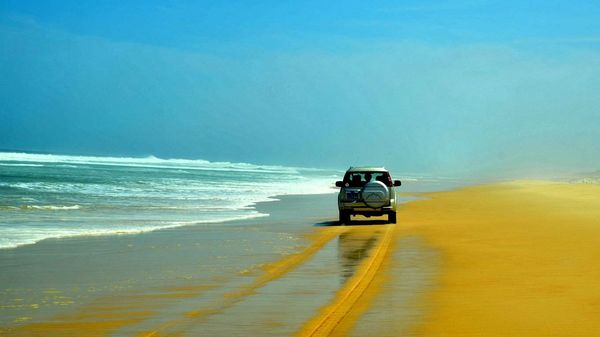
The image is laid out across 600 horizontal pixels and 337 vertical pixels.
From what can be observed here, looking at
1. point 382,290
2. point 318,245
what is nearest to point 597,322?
point 382,290

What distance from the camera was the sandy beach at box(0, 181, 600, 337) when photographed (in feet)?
31.9

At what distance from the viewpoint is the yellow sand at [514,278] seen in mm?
9781

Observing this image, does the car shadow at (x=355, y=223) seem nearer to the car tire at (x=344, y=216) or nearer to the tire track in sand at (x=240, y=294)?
the car tire at (x=344, y=216)

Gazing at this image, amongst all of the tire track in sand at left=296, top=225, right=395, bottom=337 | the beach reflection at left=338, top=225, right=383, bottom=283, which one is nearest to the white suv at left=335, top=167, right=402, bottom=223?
the beach reflection at left=338, top=225, right=383, bottom=283

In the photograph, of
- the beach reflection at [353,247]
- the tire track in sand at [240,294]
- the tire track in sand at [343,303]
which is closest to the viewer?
the tire track in sand at [343,303]

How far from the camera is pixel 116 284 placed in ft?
42.9

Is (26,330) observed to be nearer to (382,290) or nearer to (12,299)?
(12,299)

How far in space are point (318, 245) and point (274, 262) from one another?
3828 millimetres

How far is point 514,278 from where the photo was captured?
13.8m

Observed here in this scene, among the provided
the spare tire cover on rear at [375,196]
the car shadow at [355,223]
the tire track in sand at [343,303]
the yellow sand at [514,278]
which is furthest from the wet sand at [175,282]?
the spare tire cover on rear at [375,196]

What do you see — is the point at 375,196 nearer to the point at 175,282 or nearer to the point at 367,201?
Result: the point at 367,201

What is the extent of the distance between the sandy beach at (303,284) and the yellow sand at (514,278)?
2cm

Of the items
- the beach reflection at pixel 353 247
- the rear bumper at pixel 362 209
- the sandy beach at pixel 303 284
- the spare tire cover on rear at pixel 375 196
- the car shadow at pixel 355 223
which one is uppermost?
the spare tire cover on rear at pixel 375 196

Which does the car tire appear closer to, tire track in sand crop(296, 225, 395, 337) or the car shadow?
the car shadow
